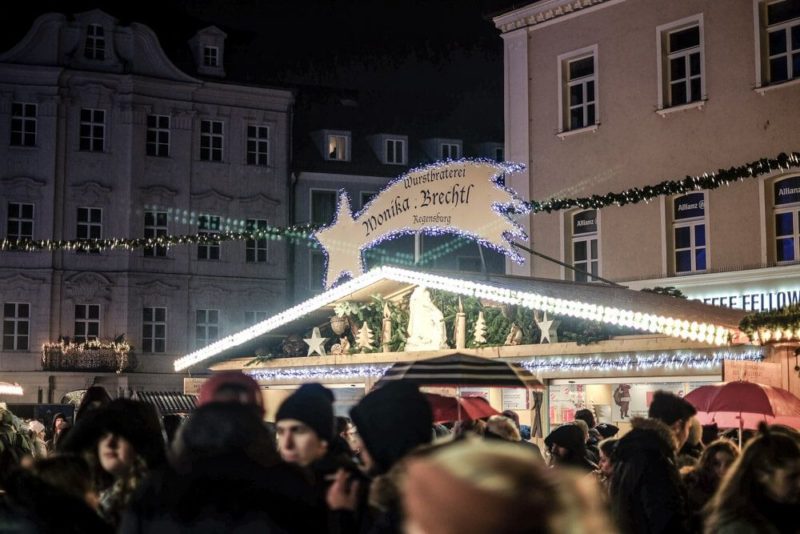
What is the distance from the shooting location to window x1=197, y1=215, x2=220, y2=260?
45.2 meters

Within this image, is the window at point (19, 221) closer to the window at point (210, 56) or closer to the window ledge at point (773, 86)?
the window at point (210, 56)

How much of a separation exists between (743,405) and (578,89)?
14357mm

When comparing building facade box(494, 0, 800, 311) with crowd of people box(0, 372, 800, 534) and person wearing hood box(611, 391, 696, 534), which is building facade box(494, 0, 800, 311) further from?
crowd of people box(0, 372, 800, 534)

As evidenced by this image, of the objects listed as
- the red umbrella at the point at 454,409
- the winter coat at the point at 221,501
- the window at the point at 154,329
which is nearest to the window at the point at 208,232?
the window at the point at 154,329

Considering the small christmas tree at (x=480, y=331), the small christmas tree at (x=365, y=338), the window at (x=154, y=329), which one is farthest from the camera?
the window at (x=154, y=329)

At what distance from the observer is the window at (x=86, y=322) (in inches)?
1734

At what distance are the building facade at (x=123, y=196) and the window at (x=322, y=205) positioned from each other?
4.68ft

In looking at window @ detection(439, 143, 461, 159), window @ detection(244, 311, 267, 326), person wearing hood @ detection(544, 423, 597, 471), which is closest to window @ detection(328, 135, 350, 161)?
window @ detection(439, 143, 461, 159)

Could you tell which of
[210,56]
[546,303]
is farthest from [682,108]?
[210,56]

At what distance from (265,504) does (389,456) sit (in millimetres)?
676

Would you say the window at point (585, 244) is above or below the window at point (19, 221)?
below

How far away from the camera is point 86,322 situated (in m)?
44.2

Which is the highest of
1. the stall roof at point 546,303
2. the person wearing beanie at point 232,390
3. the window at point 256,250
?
the window at point 256,250

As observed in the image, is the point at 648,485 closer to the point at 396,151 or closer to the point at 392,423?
the point at 392,423
